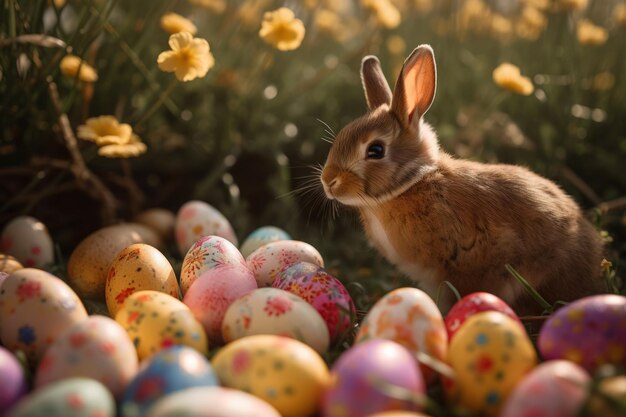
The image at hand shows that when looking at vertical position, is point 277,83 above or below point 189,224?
above

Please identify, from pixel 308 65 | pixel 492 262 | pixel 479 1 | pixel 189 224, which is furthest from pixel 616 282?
pixel 479 1

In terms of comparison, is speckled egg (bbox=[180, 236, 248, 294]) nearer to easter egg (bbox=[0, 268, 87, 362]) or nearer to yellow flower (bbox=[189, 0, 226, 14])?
easter egg (bbox=[0, 268, 87, 362])

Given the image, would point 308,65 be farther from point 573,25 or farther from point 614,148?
point 614,148

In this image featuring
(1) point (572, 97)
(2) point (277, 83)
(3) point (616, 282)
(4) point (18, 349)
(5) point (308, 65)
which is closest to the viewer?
(4) point (18, 349)

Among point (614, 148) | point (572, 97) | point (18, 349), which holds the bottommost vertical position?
point (18, 349)

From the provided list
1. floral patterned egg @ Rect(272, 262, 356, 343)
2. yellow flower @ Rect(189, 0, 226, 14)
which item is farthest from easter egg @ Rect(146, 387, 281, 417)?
yellow flower @ Rect(189, 0, 226, 14)

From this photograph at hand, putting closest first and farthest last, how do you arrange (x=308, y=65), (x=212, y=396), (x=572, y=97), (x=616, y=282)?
1. (x=212, y=396)
2. (x=616, y=282)
3. (x=572, y=97)
4. (x=308, y=65)

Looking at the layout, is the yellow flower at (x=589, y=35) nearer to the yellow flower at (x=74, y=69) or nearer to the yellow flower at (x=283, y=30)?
the yellow flower at (x=283, y=30)

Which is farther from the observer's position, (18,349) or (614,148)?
(614,148)
